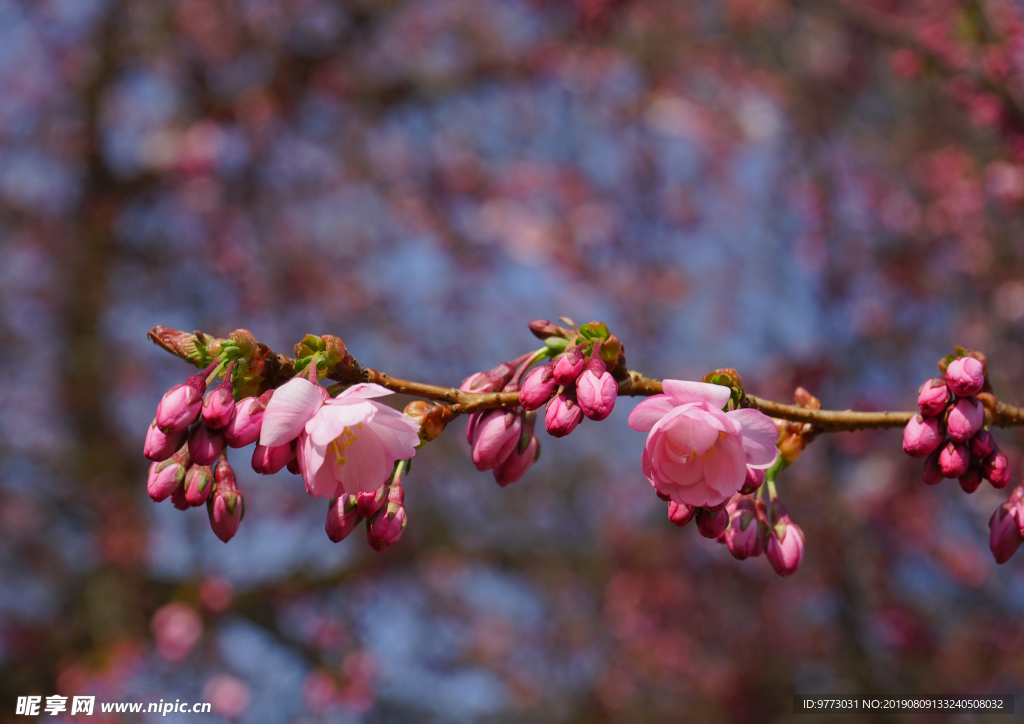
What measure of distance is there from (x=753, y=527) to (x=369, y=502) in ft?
2.48

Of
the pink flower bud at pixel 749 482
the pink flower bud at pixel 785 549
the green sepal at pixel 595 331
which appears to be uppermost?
the green sepal at pixel 595 331

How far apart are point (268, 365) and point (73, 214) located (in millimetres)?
6541

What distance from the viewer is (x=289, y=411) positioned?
1.23 metres

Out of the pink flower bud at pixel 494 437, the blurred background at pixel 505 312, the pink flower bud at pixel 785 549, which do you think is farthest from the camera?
the blurred background at pixel 505 312

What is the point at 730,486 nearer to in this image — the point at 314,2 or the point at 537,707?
the point at 537,707

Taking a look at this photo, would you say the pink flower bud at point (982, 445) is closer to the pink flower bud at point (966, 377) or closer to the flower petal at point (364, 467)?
the pink flower bud at point (966, 377)

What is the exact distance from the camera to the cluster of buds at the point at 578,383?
4.16ft

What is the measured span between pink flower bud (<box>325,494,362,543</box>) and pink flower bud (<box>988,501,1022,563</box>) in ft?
3.97

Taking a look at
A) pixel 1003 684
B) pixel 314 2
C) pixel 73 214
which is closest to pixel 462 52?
pixel 314 2

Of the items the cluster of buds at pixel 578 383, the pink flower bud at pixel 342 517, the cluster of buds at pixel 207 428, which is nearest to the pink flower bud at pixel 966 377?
the cluster of buds at pixel 578 383

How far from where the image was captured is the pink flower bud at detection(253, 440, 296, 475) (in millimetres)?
1275

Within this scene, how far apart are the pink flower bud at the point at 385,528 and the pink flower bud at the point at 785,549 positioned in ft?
2.51

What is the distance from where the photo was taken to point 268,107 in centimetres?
684

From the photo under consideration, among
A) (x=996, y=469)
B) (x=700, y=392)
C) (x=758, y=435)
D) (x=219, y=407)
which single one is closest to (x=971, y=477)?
(x=996, y=469)
